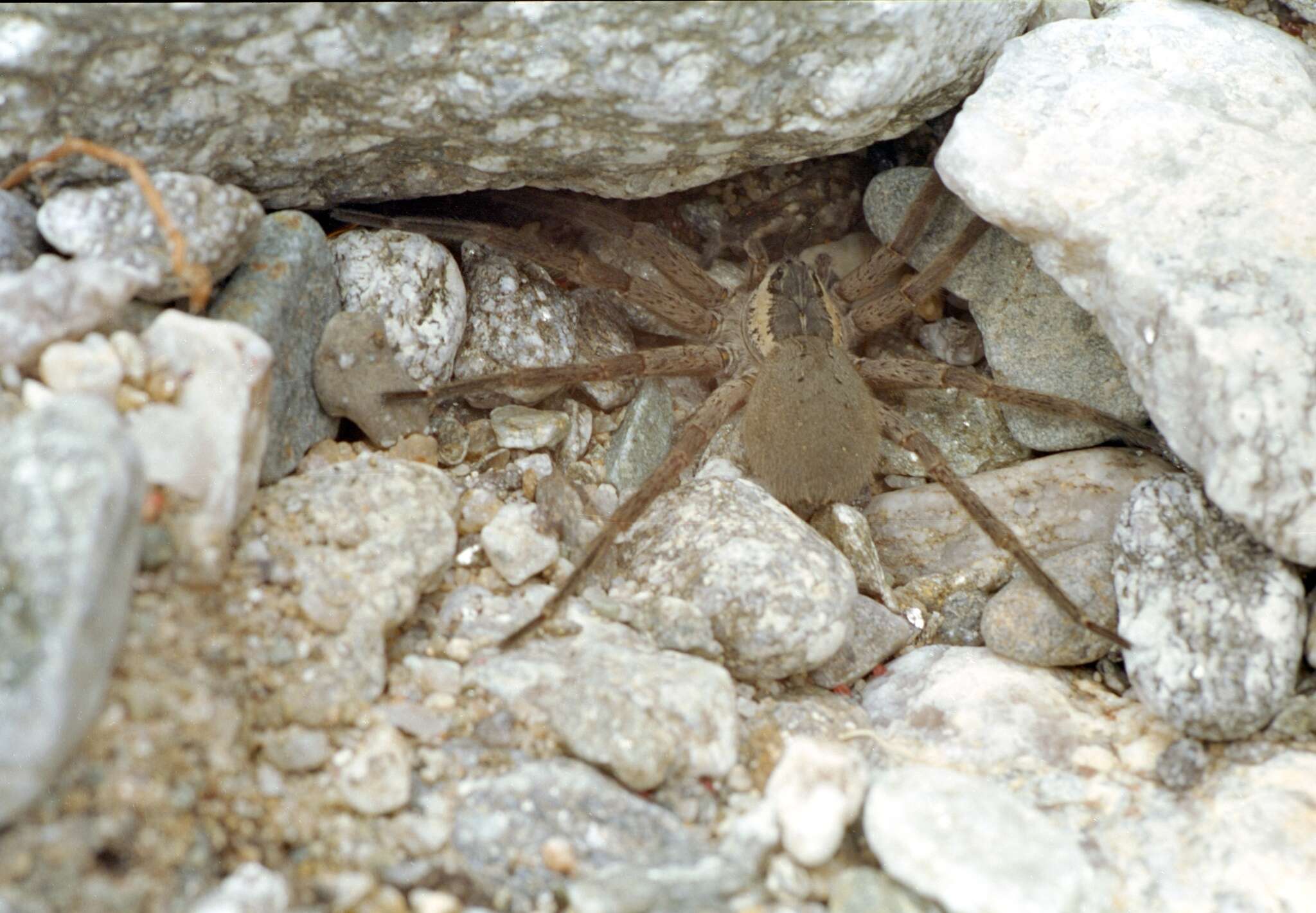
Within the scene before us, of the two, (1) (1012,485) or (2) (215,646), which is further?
(1) (1012,485)

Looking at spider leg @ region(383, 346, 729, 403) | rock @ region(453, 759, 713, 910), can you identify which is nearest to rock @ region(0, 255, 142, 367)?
spider leg @ region(383, 346, 729, 403)

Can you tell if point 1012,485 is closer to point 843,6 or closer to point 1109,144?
point 1109,144

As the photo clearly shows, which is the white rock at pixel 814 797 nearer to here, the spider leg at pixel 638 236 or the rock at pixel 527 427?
the rock at pixel 527 427

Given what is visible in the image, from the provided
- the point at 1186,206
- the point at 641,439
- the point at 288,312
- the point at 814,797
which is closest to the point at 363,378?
the point at 288,312

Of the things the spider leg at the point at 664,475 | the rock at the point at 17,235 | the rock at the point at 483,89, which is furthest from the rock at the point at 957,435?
the rock at the point at 17,235

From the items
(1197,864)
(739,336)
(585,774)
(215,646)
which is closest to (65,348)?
(215,646)

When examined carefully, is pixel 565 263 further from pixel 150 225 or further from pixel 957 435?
pixel 957 435
